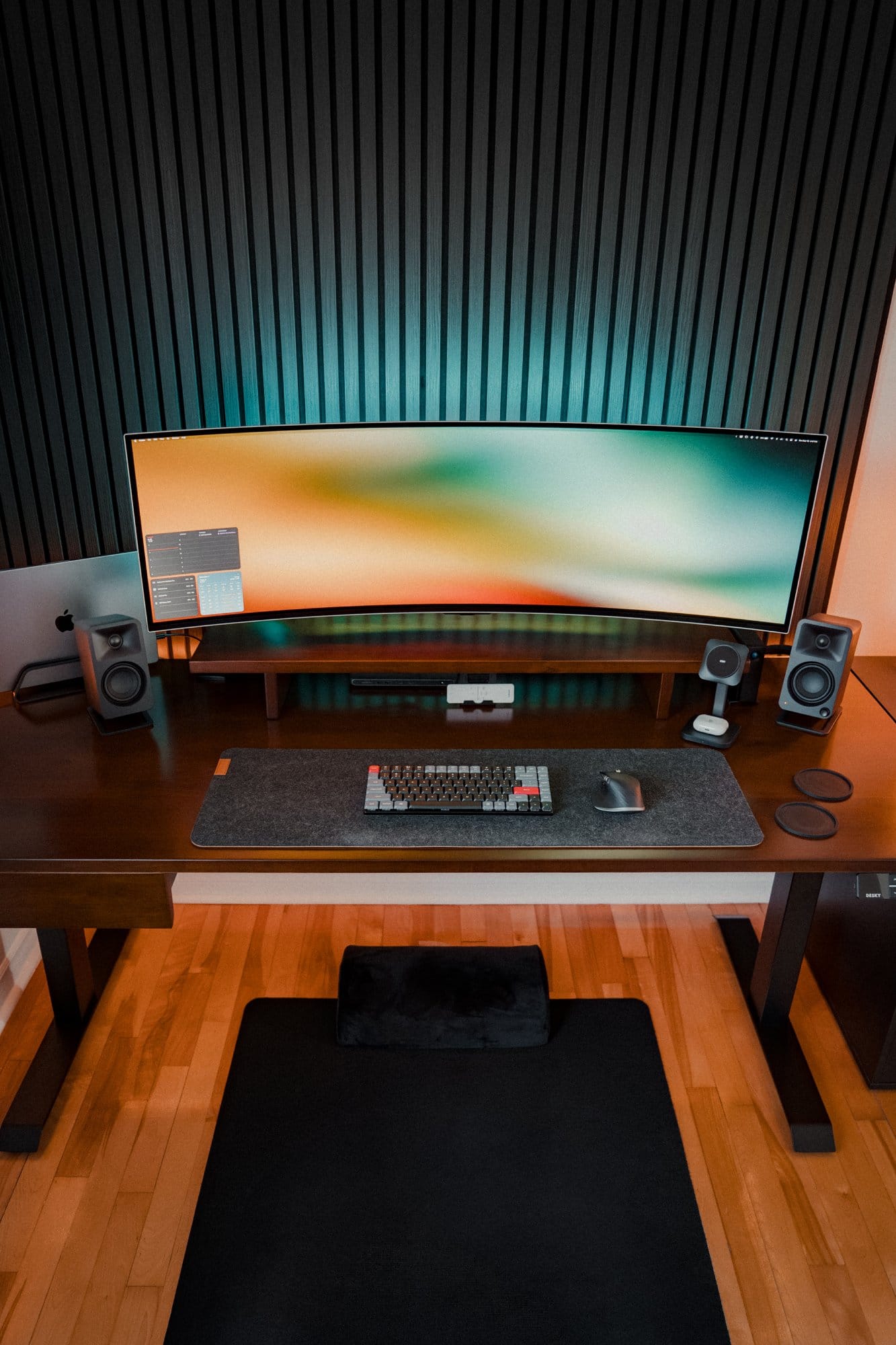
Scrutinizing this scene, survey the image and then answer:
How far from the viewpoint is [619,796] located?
→ 168 centimetres

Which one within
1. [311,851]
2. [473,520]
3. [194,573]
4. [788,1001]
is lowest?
[788,1001]

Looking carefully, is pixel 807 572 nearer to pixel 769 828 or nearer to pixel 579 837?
pixel 769 828

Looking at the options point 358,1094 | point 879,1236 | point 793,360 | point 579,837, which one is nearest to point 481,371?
point 793,360

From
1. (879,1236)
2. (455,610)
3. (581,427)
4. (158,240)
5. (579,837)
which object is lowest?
(879,1236)

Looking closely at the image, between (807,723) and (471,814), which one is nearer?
(471,814)

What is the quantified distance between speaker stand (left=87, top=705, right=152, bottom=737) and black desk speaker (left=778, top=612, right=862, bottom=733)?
1286 mm

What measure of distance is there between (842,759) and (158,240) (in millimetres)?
1704

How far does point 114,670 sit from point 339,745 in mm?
467

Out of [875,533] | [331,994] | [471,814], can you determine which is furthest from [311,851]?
[875,533]

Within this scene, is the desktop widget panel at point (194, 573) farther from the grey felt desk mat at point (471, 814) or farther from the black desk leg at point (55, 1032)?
the black desk leg at point (55, 1032)

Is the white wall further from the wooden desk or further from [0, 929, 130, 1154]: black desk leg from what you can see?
[0, 929, 130, 1154]: black desk leg

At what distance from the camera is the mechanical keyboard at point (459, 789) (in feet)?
5.48

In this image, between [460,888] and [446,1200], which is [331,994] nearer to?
[460,888]

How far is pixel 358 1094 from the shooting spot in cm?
200
